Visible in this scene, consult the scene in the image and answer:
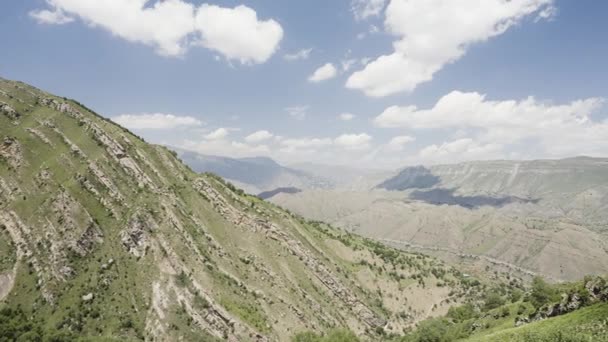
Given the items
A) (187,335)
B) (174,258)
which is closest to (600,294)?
(187,335)

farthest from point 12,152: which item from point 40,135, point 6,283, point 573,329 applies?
point 573,329

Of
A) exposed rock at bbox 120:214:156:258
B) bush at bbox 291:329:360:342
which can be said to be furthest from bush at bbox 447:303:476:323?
exposed rock at bbox 120:214:156:258

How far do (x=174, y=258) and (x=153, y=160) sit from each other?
1992 inches

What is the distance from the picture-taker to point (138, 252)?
121750 mm

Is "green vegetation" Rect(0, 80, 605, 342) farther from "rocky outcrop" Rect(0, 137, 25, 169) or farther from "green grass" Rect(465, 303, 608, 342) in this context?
"green grass" Rect(465, 303, 608, 342)

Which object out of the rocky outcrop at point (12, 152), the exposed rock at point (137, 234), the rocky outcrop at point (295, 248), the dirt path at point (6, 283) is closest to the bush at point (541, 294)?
the rocky outcrop at point (295, 248)

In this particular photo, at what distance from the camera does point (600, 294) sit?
205 ft

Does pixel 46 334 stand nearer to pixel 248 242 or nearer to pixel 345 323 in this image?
pixel 248 242

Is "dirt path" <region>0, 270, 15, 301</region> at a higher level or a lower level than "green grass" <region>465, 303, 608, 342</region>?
lower

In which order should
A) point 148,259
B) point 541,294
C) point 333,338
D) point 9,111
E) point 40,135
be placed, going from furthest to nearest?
point 9,111 → point 40,135 → point 148,259 → point 541,294 → point 333,338

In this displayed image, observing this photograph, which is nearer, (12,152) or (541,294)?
(541,294)

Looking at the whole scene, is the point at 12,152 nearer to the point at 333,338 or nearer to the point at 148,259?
the point at 148,259

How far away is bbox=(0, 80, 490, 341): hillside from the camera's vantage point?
351ft

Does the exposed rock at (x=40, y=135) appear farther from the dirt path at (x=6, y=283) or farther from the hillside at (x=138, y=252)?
the dirt path at (x=6, y=283)
